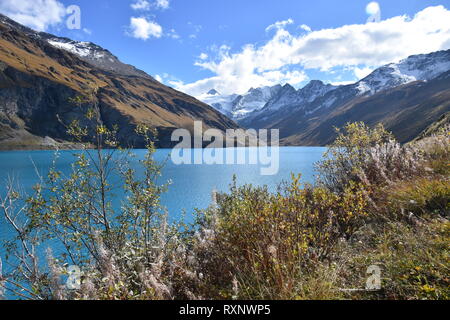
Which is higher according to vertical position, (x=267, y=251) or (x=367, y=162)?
(x=367, y=162)

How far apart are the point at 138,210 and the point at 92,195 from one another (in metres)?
1.92

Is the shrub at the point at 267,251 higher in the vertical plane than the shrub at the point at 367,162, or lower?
lower

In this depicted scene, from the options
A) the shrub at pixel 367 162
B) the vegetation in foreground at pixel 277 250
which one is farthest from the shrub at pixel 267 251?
the shrub at pixel 367 162

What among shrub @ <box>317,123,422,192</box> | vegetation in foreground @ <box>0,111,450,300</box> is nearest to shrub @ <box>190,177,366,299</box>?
vegetation in foreground @ <box>0,111,450,300</box>

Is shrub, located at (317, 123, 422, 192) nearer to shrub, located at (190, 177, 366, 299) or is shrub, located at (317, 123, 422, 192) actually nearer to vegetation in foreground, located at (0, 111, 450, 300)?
vegetation in foreground, located at (0, 111, 450, 300)

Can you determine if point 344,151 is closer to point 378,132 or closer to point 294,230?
point 378,132

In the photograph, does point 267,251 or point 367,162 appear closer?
point 267,251

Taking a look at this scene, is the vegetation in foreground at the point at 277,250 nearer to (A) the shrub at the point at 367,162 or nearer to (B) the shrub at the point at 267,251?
(B) the shrub at the point at 267,251

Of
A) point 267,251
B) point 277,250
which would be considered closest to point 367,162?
point 277,250

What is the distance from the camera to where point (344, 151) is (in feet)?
53.1

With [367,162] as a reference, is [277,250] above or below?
below

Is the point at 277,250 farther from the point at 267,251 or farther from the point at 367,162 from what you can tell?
the point at 367,162

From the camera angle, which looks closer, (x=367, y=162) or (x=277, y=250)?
(x=277, y=250)
